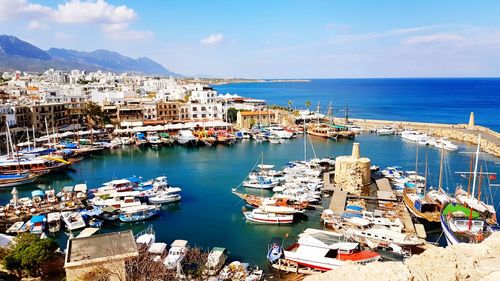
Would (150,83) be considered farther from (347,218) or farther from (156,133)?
(347,218)

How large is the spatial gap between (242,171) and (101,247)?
93.6ft

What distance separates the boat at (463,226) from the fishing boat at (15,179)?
117 feet

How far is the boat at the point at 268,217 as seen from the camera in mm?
25469

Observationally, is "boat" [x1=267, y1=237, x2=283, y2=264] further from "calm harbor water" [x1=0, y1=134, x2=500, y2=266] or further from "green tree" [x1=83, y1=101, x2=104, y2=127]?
"green tree" [x1=83, y1=101, x2=104, y2=127]

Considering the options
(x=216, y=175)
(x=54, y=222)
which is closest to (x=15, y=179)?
(x=54, y=222)

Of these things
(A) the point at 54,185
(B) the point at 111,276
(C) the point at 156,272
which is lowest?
(A) the point at 54,185

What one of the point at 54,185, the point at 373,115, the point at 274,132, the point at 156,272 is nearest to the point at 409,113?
the point at 373,115

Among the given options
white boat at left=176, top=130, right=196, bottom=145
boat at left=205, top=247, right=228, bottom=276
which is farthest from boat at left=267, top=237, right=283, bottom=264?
white boat at left=176, top=130, right=196, bottom=145

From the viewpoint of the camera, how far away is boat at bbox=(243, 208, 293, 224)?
25469 mm

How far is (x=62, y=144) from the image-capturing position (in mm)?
50594

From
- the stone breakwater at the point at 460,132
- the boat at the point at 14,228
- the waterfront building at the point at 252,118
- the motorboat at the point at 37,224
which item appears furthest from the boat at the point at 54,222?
the stone breakwater at the point at 460,132

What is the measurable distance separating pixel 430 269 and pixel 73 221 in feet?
77.3

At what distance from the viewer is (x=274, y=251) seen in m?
20.3

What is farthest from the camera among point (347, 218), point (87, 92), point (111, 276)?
point (87, 92)
